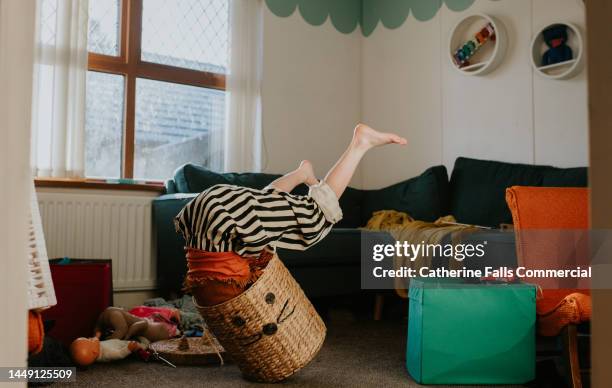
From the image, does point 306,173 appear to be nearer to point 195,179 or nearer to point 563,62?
point 195,179

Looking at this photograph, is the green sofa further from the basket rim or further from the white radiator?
the basket rim

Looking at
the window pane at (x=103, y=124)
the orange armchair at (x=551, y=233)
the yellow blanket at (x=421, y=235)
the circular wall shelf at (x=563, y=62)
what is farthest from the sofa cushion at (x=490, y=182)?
the window pane at (x=103, y=124)

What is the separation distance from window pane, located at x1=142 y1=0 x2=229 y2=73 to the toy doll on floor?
91.5 inches

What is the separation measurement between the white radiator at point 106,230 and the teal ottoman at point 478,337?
6.98ft

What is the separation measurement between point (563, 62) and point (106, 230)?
9.23 feet

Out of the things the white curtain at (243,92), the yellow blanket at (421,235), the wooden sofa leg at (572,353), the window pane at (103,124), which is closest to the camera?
the wooden sofa leg at (572,353)

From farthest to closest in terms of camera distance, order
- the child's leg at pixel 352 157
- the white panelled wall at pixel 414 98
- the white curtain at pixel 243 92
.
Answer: the white curtain at pixel 243 92, the white panelled wall at pixel 414 98, the child's leg at pixel 352 157

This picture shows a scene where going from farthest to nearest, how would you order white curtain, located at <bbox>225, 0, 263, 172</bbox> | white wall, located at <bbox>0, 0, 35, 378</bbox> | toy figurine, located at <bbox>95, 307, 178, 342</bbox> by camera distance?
1. white curtain, located at <bbox>225, 0, 263, 172</bbox>
2. toy figurine, located at <bbox>95, 307, 178, 342</bbox>
3. white wall, located at <bbox>0, 0, 35, 378</bbox>

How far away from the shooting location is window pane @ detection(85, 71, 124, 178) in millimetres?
3723

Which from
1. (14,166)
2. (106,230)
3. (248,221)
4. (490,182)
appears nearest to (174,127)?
(106,230)

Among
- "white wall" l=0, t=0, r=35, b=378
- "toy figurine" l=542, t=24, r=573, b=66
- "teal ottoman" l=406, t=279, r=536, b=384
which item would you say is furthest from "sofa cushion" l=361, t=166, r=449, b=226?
"white wall" l=0, t=0, r=35, b=378

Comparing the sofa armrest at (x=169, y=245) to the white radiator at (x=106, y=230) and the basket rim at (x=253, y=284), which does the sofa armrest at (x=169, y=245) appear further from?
the basket rim at (x=253, y=284)

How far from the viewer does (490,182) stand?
139 inches

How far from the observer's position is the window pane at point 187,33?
3.97m
